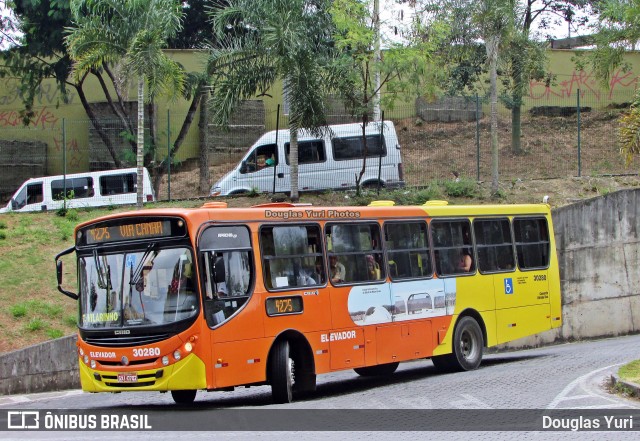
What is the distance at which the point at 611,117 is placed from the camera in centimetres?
3772

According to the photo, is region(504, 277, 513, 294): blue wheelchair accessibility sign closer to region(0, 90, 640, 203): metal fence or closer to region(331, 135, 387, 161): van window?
region(0, 90, 640, 203): metal fence

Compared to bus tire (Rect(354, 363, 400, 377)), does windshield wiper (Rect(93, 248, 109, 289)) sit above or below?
above

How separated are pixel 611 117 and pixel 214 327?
97.3 ft

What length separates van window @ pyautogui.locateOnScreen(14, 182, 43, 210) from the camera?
1107 inches

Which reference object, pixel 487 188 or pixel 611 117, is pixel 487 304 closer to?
pixel 487 188

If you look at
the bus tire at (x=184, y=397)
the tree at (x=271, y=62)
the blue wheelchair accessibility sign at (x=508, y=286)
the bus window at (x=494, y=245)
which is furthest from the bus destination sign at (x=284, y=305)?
the tree at (x=271, y=62)

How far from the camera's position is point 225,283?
12234 millimetres

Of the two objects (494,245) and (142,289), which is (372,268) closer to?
(494,245)

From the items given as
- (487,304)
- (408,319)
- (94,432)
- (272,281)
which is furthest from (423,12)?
(94,432)

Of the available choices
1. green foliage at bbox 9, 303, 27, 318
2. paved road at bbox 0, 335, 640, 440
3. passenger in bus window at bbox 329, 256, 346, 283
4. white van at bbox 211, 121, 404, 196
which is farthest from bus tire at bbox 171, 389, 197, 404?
white van at bbox 211, 121, 404, 196

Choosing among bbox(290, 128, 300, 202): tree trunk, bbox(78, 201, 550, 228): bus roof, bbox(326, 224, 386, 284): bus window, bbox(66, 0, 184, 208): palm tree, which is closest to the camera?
bbox(78, 201, 550, 228): bus roof

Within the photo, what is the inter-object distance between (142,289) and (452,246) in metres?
6.77

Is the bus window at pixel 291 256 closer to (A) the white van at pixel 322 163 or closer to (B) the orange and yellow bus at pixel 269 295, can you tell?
(B) the orange and yellow bus at pixel 269 295

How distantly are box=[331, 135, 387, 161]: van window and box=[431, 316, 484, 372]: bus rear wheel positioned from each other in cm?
1279
